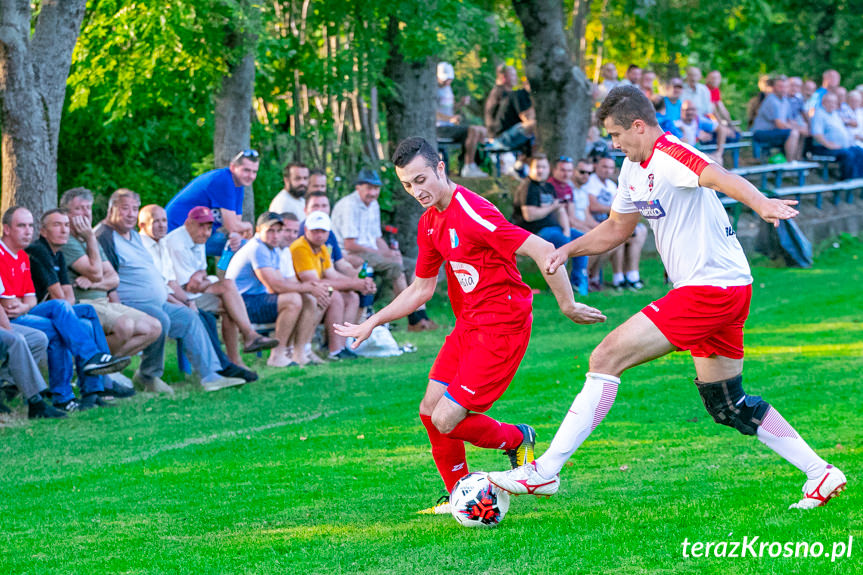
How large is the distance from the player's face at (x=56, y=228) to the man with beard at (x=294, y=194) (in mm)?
4008

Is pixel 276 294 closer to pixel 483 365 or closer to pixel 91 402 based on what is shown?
pixel 91 402

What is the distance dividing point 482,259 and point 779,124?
65.7 ft

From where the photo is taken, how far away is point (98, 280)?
36.2 feet

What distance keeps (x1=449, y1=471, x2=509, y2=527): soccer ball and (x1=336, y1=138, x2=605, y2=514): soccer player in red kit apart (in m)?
0.31

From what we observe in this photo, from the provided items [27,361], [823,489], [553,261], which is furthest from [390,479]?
[27,361]

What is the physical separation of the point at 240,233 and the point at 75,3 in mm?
3021

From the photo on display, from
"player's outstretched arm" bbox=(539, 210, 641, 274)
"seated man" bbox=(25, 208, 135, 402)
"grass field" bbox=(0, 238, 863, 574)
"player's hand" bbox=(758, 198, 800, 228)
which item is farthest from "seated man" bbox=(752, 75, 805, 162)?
"player's hand" bbox=(758, 198, 800, 228)

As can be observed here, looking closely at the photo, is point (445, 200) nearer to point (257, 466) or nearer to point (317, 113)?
point (257, 466)

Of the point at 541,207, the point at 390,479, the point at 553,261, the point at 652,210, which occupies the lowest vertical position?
the point at 390,479

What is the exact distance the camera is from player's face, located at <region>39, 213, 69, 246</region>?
10406mm

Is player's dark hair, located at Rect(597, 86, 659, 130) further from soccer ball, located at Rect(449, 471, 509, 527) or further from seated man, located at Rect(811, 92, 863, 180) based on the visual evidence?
seated man, located at Rect(811, 92, 863, 180)

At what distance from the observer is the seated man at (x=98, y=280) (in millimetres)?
10766

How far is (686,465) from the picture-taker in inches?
287

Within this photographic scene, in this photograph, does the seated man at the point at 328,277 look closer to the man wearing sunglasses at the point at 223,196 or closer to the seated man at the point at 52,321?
the man wearing sunglasses at the point at 223,196
